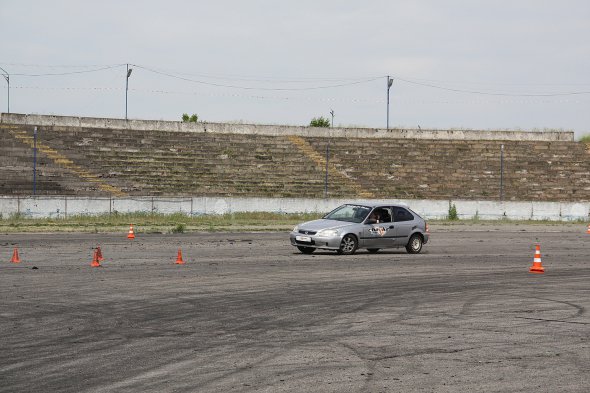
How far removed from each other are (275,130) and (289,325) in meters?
51.5

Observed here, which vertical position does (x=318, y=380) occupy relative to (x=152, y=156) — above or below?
below

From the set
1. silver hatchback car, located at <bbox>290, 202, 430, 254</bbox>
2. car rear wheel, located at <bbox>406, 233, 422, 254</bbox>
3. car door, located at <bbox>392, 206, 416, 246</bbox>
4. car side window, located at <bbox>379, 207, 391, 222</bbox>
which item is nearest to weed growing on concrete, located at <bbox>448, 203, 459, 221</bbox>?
silver hatchback car, located at <bbox>290, 202, 430, 254</bbox>

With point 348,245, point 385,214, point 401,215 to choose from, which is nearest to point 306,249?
point 348,245

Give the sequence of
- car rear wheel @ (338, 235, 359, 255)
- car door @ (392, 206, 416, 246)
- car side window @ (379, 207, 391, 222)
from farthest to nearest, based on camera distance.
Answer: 1. car door @ (392, 206, 416, 246)
2. car side window @ (379, 207, 391, 222)
3. car rear wheel @ (338, 235, 359, 255)

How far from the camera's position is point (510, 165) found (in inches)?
2357

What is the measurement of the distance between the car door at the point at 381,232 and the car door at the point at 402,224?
0.20 meters

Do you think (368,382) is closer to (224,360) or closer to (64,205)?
(224,360)

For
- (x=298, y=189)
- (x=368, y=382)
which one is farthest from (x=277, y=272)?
(x=298, y=189)

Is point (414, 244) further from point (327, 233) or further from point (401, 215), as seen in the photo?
point (327, 233)

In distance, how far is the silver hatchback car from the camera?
24859mm

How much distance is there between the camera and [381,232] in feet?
84.8

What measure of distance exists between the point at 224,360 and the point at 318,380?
1333 mm

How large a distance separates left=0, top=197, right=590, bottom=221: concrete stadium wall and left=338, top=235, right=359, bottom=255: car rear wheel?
66.3 feet

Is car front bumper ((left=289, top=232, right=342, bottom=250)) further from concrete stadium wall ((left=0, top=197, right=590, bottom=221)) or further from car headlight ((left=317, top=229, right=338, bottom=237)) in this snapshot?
concrete stadium wall ((left=0, top=197, right=590, bottom=221))
